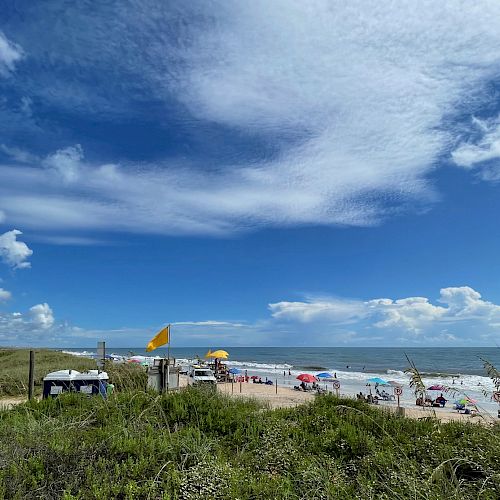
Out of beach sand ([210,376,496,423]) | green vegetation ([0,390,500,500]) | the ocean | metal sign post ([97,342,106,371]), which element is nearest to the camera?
green vegetation ([0,390,500,500])

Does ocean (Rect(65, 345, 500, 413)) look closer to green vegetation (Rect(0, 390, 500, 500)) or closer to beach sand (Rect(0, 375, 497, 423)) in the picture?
beach sand (Rect(0, 375, 497, 423))

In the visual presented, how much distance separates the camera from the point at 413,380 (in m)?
4.92

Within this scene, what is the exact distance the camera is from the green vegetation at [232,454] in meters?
3.80

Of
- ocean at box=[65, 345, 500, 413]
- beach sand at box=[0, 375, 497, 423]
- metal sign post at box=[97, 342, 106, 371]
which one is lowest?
ocean at box=[65, 345, 500, 413]

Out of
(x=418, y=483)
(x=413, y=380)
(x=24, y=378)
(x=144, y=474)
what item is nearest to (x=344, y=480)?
(x=418, y=483)

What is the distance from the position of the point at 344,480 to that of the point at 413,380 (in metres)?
1.32

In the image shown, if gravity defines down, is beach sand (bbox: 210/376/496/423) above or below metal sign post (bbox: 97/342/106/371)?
below

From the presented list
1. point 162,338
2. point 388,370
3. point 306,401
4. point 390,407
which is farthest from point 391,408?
point 388,370

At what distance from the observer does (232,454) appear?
488 cm

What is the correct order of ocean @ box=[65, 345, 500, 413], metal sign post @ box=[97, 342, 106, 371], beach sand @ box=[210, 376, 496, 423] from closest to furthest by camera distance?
beach sand @ box=[210, 376, 496, 423] → metal sign post @ box=[97, 342, 106, 371] → ocean @ box=[65, 345, 500, 413]

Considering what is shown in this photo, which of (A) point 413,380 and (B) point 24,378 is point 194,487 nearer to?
(A) point 413,380

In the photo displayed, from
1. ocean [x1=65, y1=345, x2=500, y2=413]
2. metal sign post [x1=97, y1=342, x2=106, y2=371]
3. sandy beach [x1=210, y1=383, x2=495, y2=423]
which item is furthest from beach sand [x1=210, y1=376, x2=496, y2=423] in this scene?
metal sign post [x1=97, y1=342, x2=106, y2=371]

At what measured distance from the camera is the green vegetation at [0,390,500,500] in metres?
3.80

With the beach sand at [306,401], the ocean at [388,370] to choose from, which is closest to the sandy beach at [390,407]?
the beach sand at [306,401]
